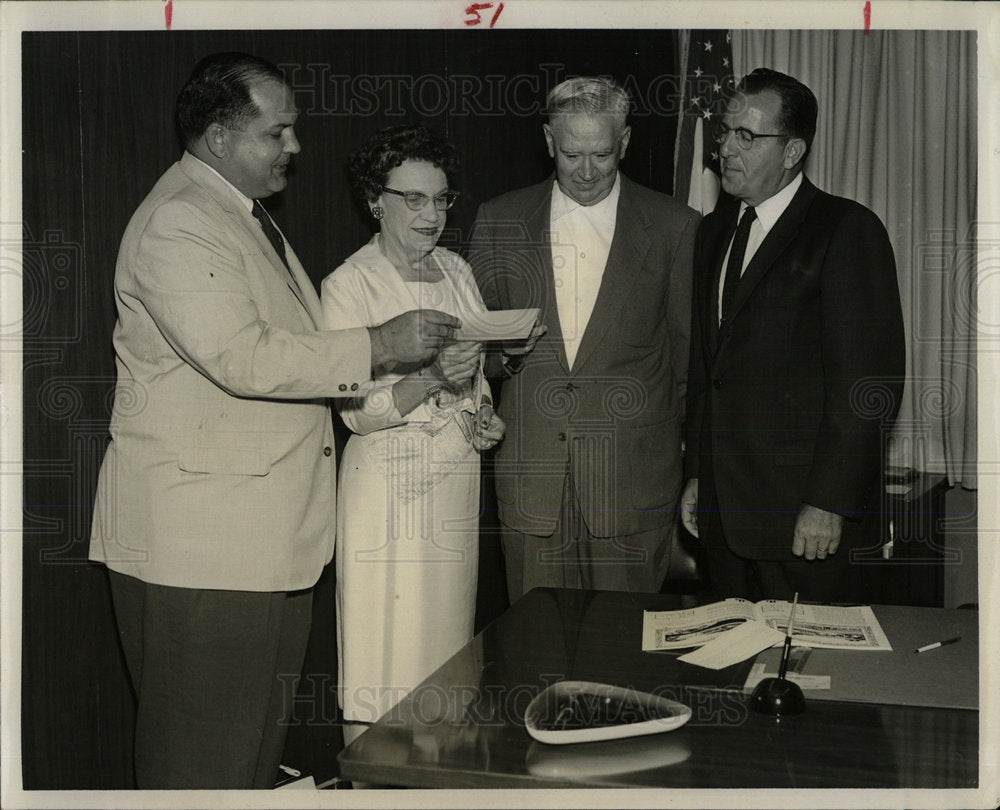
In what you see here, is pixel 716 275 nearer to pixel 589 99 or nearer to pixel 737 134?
pixel 737 134

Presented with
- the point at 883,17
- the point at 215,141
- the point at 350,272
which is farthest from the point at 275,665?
the point at 883,17

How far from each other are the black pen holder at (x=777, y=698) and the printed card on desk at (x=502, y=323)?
136 centimetres

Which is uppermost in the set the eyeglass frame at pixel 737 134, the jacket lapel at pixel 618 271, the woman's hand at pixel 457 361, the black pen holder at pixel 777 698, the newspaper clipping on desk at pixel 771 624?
the eyeglass frame at pixel 737 134

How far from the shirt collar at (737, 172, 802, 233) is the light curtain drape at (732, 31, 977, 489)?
0.09 metres

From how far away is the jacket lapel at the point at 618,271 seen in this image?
2816 millimetres

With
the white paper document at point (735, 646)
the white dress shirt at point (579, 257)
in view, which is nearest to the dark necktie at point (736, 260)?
the white dress shirt at point (579, 257)

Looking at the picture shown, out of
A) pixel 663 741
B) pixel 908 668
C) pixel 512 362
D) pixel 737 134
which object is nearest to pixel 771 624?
pixel 908 668

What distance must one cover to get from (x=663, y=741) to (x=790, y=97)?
193 cm

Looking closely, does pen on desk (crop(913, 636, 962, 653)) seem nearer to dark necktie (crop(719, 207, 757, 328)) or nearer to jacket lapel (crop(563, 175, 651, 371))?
dark necktie (crop(719, 207, 757, 328))

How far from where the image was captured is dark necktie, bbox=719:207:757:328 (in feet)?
9.05

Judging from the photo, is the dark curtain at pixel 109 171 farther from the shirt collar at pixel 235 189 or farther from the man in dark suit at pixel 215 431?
the shirt collar at pixel 235 189

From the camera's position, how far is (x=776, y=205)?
9.05ft

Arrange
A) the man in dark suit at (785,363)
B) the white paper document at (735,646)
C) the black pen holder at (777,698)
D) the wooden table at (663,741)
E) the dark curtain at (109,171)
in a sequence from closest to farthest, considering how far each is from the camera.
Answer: the wooden table at (663,741), the black pen holder at (777,698), the white paper document at (735,646), the dark curtain at (109,171), the man in dark suit at (785,363)

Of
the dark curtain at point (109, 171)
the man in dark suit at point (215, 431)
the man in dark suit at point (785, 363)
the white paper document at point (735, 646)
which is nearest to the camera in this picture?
the white paper document at point (735, 646)
